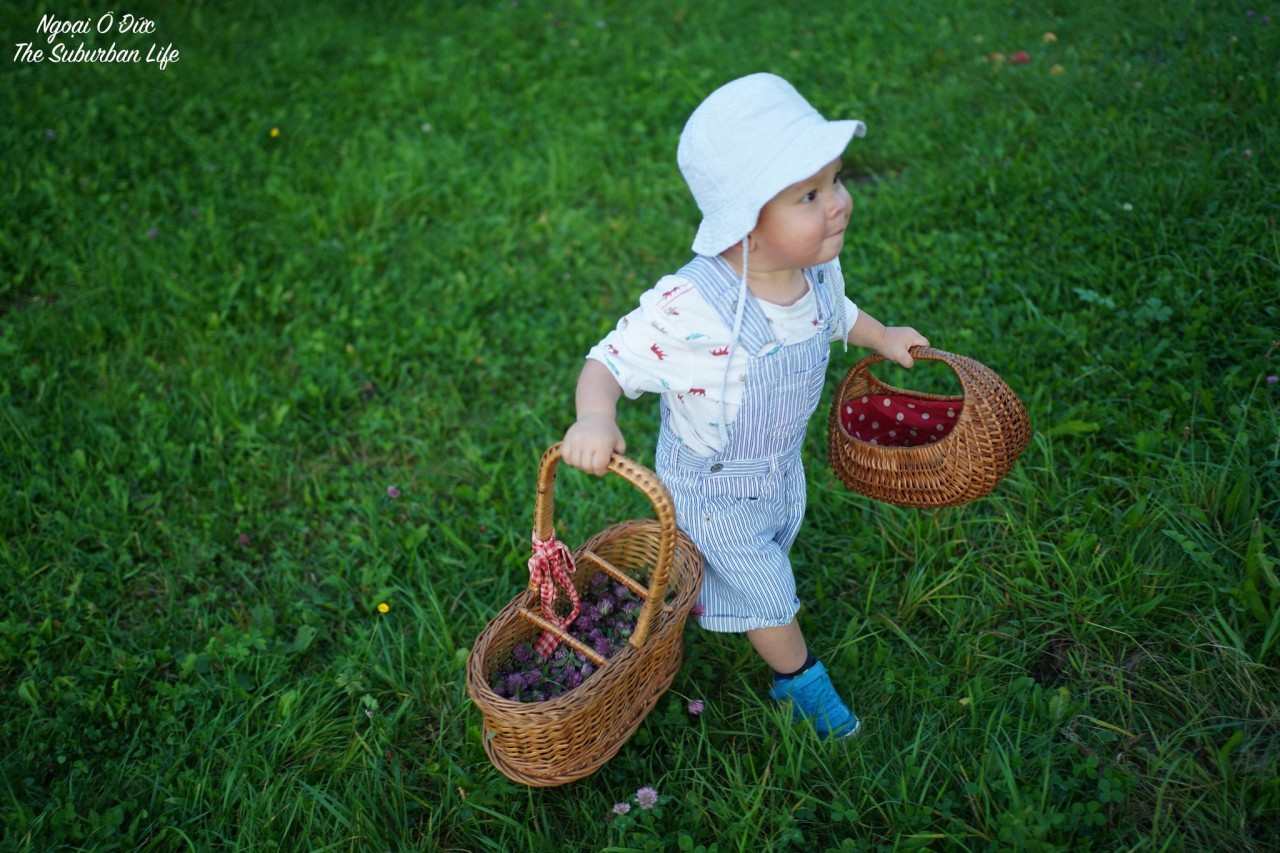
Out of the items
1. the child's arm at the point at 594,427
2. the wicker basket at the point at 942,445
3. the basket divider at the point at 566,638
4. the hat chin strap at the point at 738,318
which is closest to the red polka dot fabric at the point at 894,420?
the wicker basket at the point at 942,445

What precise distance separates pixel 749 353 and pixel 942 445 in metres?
0.53

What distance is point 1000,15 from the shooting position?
5586 millimetres

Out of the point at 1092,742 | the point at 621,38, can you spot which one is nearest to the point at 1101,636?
the point at 1092,742

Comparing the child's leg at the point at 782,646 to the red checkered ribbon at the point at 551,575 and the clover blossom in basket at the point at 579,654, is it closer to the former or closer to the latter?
the clover blossom in basket at the point at 579,654

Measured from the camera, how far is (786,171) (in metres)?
2.01

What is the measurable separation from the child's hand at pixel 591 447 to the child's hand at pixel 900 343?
0.84 metres

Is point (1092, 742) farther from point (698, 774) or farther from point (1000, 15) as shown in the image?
point (1000, 15)

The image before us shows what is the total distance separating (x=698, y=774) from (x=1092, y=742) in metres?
0.95

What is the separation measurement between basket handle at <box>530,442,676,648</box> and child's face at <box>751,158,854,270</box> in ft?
1.85

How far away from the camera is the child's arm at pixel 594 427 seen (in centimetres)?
207

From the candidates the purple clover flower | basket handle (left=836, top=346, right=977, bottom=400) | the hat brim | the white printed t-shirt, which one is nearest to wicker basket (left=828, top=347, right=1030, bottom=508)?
basket handle (left=836, top=346, right=977, bottom=400)

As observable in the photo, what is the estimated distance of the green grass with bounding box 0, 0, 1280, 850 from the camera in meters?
2.41

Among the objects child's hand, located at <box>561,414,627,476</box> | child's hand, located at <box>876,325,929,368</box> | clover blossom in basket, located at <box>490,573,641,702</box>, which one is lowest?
clover blossom in basket, located at <box>490,573,641,702</box>

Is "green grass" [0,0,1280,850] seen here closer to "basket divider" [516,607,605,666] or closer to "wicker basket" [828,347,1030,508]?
"basket divider" [516,607,605,666]
